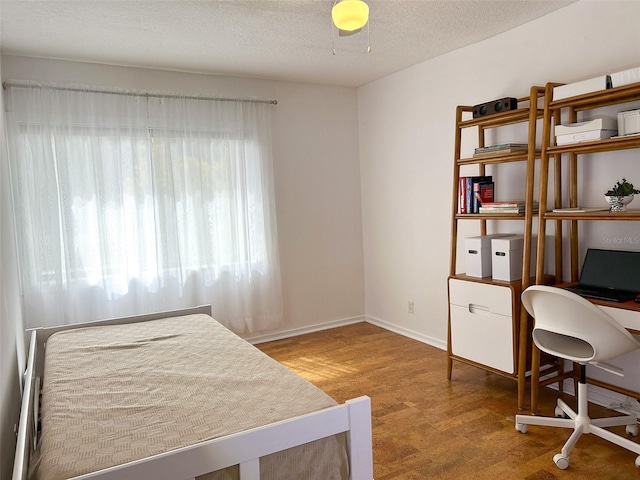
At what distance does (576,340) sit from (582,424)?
41 cm

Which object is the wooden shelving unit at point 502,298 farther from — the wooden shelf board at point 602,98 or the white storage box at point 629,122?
the white storage box at point 629,122

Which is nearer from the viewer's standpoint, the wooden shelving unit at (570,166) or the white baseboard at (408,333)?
the wooden shelving unit at (570,166)

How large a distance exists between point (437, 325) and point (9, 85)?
12.4 feet

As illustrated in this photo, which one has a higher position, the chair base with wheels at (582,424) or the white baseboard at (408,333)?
the chair base with wheels at (582,424)

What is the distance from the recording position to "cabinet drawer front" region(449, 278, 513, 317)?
291 centimetres

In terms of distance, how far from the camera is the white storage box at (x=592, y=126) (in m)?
2.47

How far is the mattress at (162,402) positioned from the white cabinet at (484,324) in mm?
1503

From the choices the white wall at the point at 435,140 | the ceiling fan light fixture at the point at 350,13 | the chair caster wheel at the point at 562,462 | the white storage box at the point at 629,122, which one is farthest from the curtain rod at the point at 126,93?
the chair caster wheel at the point at 562,462

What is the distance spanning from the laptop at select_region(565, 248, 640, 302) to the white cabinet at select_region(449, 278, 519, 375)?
39 cm

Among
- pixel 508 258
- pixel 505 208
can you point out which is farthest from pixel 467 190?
pixel 508 258

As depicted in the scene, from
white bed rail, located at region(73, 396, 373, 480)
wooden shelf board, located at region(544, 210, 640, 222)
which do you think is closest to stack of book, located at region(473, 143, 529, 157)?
wooden shelf board, located at region(544, 210, 640, 222)

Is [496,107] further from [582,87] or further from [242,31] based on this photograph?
[242,31]

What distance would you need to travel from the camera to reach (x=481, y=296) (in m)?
3.08

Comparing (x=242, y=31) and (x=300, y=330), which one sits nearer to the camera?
(x=242, y=31)
